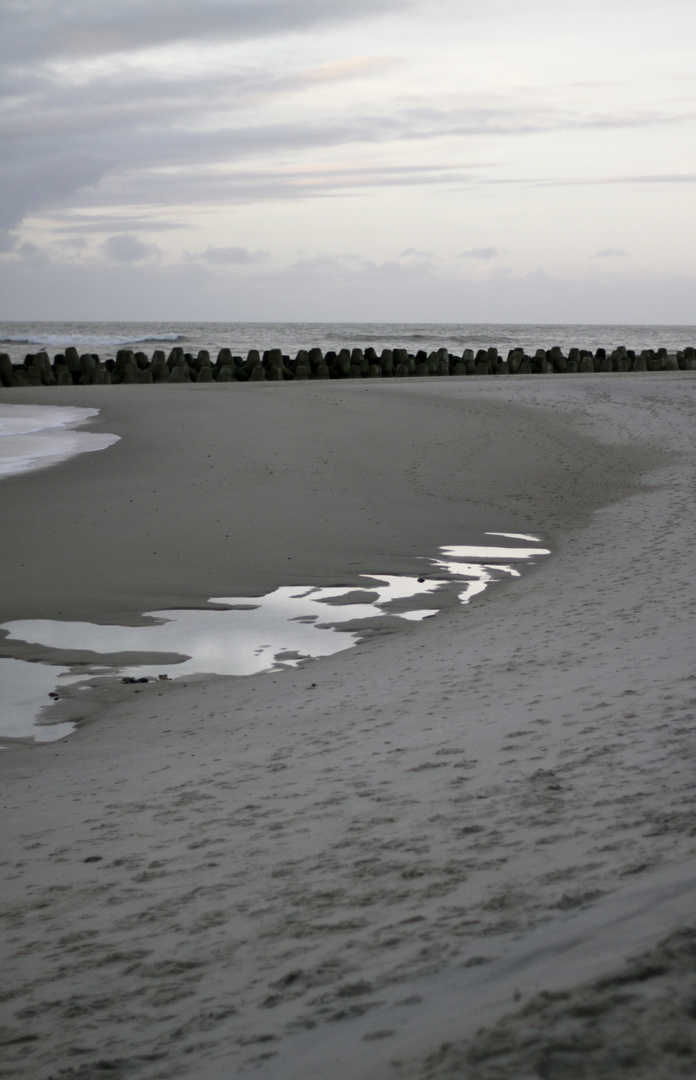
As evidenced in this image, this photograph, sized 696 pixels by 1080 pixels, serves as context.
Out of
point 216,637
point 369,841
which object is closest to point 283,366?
point 216,637

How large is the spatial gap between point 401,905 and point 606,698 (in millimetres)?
1540

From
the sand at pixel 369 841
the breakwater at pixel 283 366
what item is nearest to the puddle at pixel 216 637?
the sand at pixel 369 841

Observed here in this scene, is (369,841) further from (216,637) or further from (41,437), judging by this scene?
(41,437)

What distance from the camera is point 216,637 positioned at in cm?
554

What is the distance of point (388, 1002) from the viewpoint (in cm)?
200

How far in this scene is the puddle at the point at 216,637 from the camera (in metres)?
4.75

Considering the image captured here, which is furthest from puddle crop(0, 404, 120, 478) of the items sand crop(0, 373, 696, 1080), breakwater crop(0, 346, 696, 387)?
breakwater crop(0, 346, 696, 387)

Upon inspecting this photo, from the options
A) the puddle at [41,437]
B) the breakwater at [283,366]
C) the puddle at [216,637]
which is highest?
the breakwater at [283,366]

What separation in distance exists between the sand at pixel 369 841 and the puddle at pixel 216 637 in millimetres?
187

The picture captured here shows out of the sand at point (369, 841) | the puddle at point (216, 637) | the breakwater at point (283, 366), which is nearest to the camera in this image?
the sand at point (369, 841)

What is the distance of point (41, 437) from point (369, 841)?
9868 mm

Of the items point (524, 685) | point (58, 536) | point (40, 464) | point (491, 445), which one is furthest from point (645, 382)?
point (524, 685)

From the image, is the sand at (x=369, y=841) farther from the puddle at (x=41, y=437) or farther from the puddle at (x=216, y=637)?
the puddle at (x=41, y=437)

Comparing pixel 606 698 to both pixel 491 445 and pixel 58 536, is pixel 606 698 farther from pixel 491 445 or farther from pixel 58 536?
→ pixel 491 445
